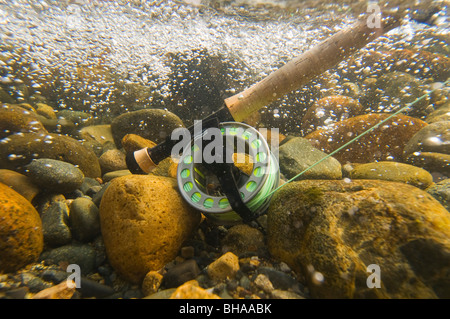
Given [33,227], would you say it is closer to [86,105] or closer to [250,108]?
[250,108]

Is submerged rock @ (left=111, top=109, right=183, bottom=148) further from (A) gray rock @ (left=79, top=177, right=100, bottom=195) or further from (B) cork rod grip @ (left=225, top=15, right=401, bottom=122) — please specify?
(B) cork rod grip @ (left=225, top=15, right=401, bottom=122)

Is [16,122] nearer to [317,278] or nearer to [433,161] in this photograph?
[317,278]

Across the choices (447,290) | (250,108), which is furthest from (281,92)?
(447,290)

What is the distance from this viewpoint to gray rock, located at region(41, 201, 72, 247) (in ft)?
6.31

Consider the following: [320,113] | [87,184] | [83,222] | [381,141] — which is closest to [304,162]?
[381,141]

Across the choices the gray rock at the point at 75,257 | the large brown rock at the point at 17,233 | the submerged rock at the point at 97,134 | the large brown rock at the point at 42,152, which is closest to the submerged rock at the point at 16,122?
the large brown rock at the point at 42,152

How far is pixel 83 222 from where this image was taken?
1.99 metres

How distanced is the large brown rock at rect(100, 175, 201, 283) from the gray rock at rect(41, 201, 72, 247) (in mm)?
468

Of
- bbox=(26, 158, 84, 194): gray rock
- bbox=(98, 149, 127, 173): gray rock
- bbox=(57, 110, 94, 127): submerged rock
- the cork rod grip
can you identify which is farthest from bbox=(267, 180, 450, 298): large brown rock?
bbox=(57, 110, 94, 127): submerged rock

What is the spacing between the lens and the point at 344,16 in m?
6.27

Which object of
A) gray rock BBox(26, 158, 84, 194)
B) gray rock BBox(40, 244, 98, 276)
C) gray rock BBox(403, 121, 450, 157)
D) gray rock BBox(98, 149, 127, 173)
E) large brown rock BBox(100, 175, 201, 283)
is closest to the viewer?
large brown rock BBox(100, 175, 201, 283)

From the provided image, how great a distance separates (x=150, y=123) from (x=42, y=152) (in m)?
1.84

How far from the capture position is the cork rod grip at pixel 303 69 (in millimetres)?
2238

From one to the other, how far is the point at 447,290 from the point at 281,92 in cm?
208
